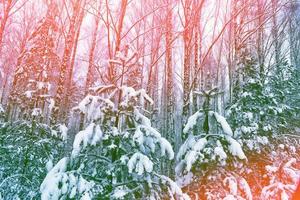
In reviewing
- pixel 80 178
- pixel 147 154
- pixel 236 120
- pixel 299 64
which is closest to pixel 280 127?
pixel 236 120

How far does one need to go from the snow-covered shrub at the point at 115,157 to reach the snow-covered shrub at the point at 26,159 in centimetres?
305

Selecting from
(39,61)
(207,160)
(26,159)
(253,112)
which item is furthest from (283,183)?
(39,61)

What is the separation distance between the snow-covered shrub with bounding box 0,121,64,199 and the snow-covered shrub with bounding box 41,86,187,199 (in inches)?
120

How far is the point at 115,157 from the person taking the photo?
428 centimetres

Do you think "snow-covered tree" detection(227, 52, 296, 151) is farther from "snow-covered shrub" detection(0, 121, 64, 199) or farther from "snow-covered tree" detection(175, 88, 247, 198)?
"snow-covered shrub" detection(0, 121, 64, 199)

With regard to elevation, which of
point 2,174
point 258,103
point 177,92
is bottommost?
point 2,174

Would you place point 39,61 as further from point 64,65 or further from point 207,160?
point 207,160

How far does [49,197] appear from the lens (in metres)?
3.67

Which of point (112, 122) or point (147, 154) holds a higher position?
point (112, 122)

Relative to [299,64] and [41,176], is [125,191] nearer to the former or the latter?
[41,176]

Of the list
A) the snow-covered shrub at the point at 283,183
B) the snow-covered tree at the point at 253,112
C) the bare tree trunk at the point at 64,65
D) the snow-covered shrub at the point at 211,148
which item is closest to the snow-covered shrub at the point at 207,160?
the snow-covered shrub at the point at 211,148

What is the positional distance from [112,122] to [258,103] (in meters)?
5.67

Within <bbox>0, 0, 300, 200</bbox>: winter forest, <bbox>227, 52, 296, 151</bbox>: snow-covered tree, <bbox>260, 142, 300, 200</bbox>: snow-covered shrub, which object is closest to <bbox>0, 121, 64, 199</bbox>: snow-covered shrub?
<bbox>0, 0, 300, 200</bbox>: winter forest

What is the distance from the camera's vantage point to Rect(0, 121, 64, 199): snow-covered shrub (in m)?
6.98
